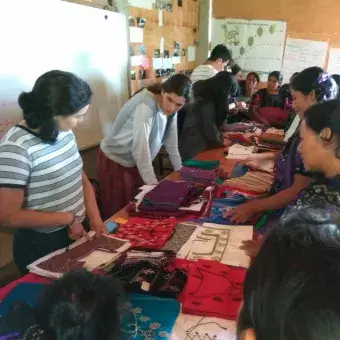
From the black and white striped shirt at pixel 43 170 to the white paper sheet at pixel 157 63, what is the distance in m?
2.43

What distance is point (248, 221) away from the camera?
1692 mm

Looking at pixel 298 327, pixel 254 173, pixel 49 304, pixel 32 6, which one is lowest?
pixel 254 173

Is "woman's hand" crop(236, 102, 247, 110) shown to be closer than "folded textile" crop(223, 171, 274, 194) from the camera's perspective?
No

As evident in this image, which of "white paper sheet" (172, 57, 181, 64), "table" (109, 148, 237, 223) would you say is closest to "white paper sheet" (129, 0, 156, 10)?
"white paper sheet" (172, 57, 181, 64)

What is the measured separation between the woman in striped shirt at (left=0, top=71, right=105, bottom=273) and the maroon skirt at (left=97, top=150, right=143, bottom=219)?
2.74 feet

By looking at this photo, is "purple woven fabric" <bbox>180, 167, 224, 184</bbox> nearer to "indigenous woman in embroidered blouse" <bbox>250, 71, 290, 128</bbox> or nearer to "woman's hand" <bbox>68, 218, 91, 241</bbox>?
"woman's hand" <bbox>68, 218, 91, 241</bbox>

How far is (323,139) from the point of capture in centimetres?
118

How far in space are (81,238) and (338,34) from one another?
176 inches

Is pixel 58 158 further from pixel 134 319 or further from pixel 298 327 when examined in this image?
pixel 298 327

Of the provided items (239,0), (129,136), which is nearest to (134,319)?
(129,136)

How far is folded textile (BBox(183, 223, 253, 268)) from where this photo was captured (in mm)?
1398

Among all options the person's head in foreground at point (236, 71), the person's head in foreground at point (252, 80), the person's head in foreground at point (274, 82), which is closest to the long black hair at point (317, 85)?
the person's head in foreground at point (274, 82)

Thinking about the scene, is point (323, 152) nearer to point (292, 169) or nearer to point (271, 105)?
point (292, 169)

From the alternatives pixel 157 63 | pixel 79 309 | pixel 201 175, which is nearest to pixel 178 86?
pixel 201 175
